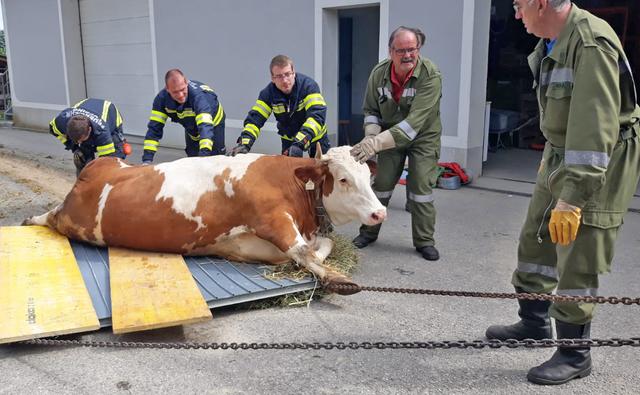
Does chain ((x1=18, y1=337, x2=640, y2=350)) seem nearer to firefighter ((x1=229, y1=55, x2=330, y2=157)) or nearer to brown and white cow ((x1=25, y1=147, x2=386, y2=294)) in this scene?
brown and white cow ((x1=25, y1=147, x2=386, y2=294))

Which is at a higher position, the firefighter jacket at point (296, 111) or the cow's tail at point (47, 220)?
the firefighter jacket at point (296, 111)

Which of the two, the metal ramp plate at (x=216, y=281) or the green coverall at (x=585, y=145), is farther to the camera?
the metal ramp plate at (x=216, y=281)

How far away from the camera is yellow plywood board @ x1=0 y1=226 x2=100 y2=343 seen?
2986 millimetres

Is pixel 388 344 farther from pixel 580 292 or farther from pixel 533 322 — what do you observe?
pixel 533 322

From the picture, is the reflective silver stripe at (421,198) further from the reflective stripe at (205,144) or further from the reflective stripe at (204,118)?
the reflective stripe at (204,118)

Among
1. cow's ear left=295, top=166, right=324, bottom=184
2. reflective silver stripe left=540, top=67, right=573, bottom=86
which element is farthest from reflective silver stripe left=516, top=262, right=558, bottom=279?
cow's ear left=295, top=166, right=324, bottom=184

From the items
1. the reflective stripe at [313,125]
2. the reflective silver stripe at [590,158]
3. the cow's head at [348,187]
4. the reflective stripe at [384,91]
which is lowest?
the cow's head at [348,187]

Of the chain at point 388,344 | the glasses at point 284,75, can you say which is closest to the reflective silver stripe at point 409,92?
the glasses at point 284,75

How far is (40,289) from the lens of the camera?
3.40 meters

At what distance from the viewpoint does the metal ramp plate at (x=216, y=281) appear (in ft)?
11.1

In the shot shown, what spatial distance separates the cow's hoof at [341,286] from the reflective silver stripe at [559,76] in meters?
1.54

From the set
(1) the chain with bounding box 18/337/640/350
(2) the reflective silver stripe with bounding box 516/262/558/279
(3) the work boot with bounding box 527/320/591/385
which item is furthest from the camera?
(2) the reflective silver stripe with bounding box 516/262/558/279

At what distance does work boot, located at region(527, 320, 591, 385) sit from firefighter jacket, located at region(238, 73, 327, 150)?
277 cm

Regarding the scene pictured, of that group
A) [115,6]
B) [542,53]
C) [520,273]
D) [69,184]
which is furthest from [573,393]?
[115,6]
